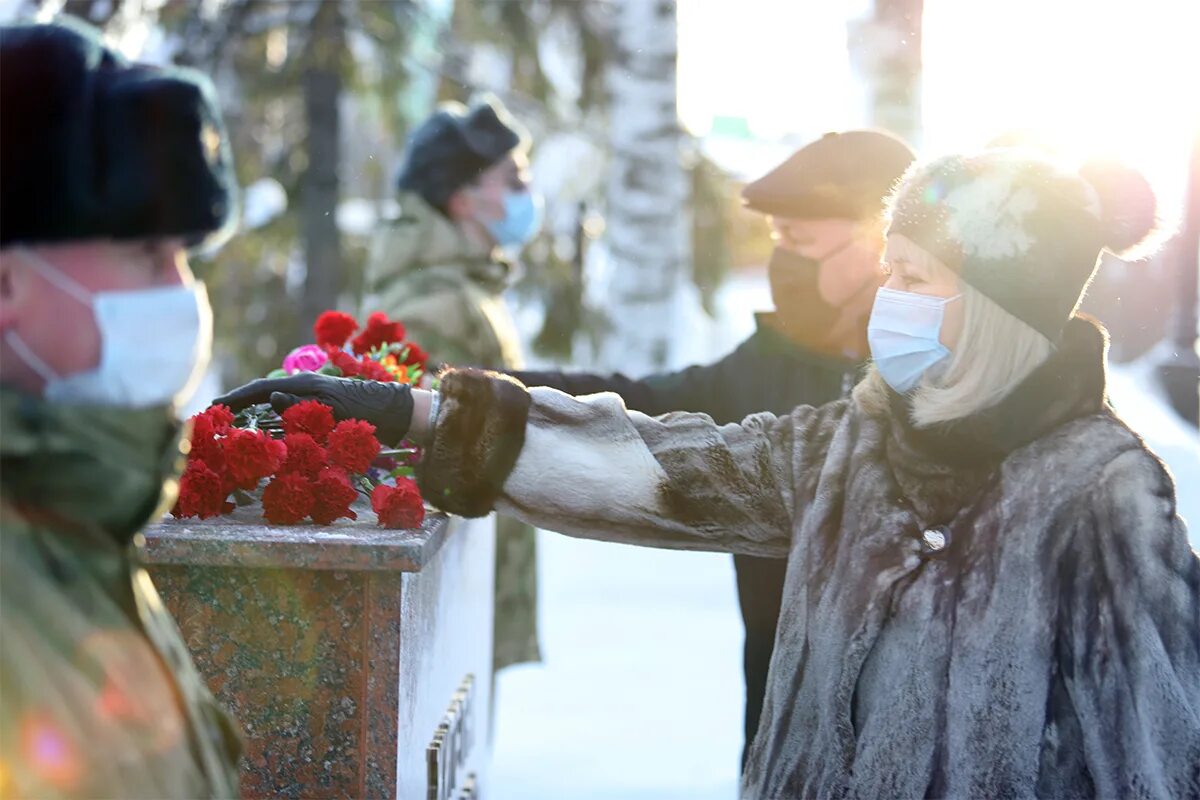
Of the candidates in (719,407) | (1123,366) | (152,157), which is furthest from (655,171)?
(152,157)

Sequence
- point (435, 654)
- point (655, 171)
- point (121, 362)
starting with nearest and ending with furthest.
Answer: point (121, 362) < point (435, 654) < point (655, 171)

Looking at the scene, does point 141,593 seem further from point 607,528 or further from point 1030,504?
point 1030,504

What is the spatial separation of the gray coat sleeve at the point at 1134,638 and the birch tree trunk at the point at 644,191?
6.98 meters

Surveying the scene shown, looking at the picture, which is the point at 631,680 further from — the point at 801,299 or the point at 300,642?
the point at 300,642

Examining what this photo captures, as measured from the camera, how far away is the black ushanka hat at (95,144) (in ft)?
5.19

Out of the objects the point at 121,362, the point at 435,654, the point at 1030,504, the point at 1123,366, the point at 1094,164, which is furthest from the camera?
the point at 1123,366

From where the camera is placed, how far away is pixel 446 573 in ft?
10.7

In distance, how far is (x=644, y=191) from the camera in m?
9.39

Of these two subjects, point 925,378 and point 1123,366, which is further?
point 1123,366

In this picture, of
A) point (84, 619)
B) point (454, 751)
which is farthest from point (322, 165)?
point (84, 619)

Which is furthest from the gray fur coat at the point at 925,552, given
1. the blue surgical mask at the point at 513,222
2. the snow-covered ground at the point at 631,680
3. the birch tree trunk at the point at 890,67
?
the birch tree trunk at the point at 890,67

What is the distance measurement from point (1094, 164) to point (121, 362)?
1775 millimetres

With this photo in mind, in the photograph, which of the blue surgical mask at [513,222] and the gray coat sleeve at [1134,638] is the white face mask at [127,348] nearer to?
the gray coat sleeve at [1134,638]

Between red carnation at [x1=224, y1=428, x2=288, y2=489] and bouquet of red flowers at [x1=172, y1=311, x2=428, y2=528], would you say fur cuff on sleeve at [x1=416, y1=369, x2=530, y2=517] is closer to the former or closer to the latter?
bouquet of red flowers at [x1=172, y1=311, x2=428, y2=528]
